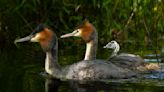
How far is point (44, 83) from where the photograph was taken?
1102 cm

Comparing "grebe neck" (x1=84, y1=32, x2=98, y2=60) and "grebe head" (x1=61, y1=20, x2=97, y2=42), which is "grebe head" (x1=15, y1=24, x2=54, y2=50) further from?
"grebe neck" (x1=84, y1=32, x2=98, y2=60)

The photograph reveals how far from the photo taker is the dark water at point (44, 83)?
1027 centimetres

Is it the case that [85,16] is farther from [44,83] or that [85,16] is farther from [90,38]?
[44,83]

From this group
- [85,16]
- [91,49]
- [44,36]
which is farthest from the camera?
[85,16]

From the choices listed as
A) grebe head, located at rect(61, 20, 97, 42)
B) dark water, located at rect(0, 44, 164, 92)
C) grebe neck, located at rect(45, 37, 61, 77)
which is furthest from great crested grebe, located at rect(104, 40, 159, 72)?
grebe neck, located at rect(45, 37, 61, 77)

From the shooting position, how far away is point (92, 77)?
11109 millimetres

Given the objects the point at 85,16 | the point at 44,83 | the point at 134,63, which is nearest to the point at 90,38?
the point at 134,63

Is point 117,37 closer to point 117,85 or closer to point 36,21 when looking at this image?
point 36,21

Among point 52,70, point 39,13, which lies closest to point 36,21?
point 39,13

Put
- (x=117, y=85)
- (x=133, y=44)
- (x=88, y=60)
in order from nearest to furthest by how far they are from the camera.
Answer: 1. (x=117, y=85)
2. (x=88, y=60)
3. (x=133, y=44)

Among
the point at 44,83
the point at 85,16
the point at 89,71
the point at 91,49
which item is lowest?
the point at 44,83

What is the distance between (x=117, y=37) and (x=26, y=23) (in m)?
Result: 1.93

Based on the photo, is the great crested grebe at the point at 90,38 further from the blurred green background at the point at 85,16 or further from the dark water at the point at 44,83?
the blurred green background at the point at 85,16

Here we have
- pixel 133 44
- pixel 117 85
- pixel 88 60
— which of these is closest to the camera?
pixel 117 85
